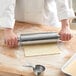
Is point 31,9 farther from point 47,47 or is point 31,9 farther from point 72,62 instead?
point 72,62

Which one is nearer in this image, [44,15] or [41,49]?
[41,49]

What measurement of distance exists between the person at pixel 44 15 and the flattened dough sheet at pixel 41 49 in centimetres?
7

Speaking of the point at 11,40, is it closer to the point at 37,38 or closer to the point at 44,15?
the point at 37,38

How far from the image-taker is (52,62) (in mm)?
842

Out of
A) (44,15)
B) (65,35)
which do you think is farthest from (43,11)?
(65,35)

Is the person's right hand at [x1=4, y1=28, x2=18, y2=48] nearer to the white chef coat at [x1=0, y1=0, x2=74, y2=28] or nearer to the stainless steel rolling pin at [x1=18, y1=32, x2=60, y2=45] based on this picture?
the stainless steel rolling pin at [x1=18, y1=32, x2=60, y2=45]

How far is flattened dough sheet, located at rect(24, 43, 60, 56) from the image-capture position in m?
0.91

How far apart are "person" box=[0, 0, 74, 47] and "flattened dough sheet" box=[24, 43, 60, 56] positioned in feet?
0.24

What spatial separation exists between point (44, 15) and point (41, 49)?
11.9 inches

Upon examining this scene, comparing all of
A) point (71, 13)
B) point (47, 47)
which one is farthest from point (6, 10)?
point (71, 13)

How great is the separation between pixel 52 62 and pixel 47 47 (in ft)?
0.42

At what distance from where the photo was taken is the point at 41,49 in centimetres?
94

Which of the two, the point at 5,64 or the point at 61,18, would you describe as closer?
the point at 5,64

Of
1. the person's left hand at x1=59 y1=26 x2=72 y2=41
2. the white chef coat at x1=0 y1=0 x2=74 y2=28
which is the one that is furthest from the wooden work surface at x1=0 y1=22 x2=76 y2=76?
the white chef coat at x1=0 y1=0 x2=74 y2=28
